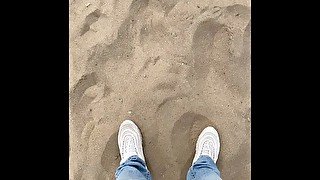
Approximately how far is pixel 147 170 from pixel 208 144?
0.31m

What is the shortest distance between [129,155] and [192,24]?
2.21 feet

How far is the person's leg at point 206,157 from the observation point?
1726mm

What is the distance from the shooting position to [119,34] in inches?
75.8

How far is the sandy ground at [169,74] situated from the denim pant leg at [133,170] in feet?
0.46

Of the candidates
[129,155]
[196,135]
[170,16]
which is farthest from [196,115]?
[170,16]

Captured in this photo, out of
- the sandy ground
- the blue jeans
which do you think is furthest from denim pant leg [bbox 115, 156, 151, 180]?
the sandy ground

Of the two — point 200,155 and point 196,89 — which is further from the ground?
point 196,89

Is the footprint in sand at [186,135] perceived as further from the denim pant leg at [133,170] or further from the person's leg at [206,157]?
the denim pant leg at [133,170]

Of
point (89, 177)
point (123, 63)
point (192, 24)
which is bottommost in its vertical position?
point (89, 177)

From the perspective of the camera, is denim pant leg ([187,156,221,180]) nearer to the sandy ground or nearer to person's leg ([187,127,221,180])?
person's leg ([187,127,221,180])

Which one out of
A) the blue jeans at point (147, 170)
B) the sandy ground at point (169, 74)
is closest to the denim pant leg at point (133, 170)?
the blue jeans at point (147, 170)

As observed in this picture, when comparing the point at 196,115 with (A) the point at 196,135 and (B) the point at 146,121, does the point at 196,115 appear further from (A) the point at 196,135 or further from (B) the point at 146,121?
(B) the point at 146,121

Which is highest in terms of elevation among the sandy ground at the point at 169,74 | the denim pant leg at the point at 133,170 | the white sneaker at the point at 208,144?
the sandy ground at the point at 169,74

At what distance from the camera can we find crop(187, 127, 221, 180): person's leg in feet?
5.66
